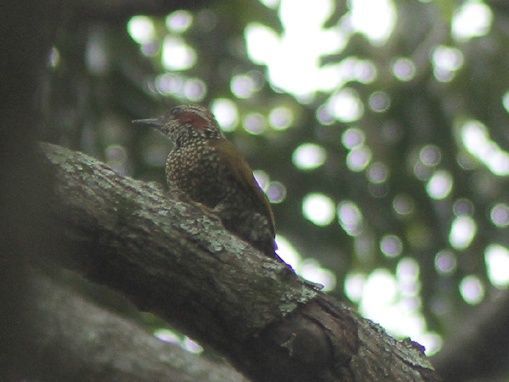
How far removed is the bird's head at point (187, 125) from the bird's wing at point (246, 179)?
0.18m

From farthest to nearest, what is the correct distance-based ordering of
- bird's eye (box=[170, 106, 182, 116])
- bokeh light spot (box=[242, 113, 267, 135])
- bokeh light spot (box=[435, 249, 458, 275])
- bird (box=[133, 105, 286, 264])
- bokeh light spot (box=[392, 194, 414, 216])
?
bokeh light spot (box=[242, 113, 267, 135]), bokeh light spot (box=[392, 194, 414, 216]), bokeh light spot (box=[435, 249, 458, 275]), bird's eye (box=[170, 106, 182, 116]), bird (box=[133, 105, 286, 264])

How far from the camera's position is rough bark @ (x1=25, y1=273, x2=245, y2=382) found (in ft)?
9.67

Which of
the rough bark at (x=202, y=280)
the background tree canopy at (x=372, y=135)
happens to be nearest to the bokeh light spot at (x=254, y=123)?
the background tree canopy at (x=372, y=135)

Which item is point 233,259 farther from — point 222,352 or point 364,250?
point 364,250

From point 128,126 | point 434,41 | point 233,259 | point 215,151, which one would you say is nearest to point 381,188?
point 434,41

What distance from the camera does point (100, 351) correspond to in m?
3.08

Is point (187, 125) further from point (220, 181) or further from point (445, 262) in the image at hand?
point (445, 262)

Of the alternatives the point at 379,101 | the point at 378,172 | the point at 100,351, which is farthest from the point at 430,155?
the point at 100,351

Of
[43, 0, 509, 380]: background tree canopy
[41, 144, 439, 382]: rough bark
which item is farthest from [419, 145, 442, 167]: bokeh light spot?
[41, 144, 439, 382]: rough bark

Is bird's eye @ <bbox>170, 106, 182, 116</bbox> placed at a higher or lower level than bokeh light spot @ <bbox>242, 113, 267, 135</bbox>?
lower

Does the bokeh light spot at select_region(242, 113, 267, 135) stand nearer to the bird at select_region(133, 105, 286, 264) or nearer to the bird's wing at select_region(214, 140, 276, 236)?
the bird at select_region(133, 105, 286, 264)

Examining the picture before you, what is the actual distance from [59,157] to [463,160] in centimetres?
461

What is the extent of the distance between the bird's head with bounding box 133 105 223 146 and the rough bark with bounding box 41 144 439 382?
1.87 metres

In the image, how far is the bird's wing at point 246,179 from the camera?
4590mm
